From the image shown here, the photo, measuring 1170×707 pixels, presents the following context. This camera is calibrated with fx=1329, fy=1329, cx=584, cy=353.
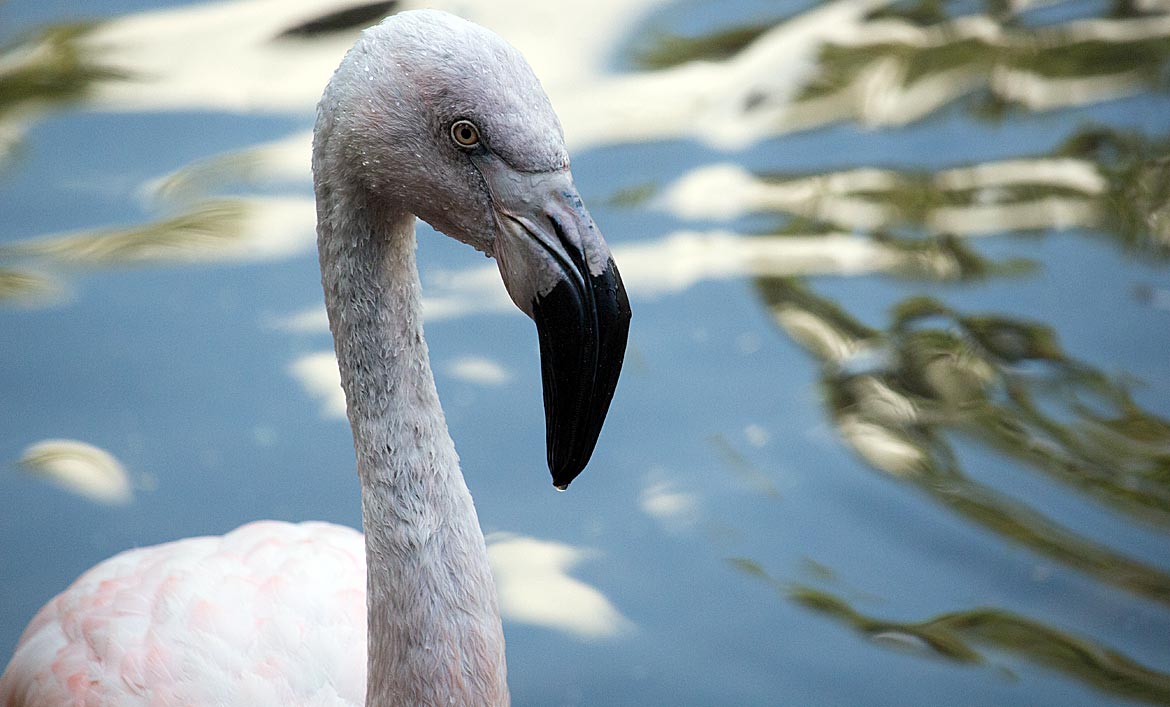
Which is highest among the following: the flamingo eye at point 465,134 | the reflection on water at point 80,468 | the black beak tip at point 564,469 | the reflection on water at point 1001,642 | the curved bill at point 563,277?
the flamingo eye at point 465,134

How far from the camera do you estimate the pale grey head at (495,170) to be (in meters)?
2.00

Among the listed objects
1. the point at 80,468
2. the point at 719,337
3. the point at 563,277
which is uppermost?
the point at 719,337

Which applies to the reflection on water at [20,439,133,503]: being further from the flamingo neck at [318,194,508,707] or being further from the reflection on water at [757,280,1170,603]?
the reflection on water at [757,280,1170,603]

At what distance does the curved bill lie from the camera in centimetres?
202

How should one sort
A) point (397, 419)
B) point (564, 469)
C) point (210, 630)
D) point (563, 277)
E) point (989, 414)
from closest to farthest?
point (563, 277) < point (564, 469) < point (397, 419) < point (210, 630) < point (989, 414)

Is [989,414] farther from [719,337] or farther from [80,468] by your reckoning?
[80,468]

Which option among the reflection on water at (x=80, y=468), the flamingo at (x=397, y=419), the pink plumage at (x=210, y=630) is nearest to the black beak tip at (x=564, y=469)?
the flamingo at (x=397, y=419)

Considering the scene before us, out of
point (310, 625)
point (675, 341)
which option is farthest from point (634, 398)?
point (310, 625)

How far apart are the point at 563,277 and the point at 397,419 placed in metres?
0.46

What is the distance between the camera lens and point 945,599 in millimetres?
3766

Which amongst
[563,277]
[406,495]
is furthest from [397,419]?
[563,277]

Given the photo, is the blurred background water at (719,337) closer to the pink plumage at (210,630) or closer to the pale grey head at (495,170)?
the pink plumage at (210,630)

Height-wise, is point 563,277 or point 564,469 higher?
point 563,277

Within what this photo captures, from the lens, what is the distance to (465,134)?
2.04 metres
